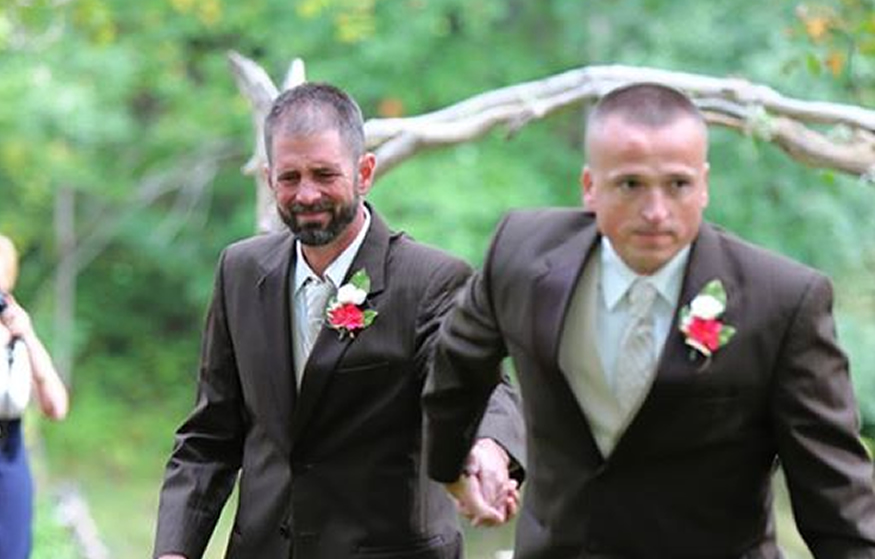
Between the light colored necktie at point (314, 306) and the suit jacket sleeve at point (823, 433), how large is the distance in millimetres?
1343

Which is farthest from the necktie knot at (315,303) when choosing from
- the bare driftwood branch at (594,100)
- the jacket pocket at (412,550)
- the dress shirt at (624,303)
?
the bare driftwood branch at (594,100)

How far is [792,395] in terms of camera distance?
3.00 meters

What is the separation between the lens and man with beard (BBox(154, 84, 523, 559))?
395cm

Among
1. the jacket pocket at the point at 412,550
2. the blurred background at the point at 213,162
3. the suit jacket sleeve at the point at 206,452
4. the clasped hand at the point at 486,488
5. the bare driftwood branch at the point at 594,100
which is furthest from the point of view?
the blurred background at the point at 213,162

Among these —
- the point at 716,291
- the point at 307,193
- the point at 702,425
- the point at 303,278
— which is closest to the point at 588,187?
the point at 716,291

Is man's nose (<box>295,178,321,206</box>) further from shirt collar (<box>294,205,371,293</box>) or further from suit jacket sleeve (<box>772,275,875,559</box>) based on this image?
suit jacket sleeve (<box>772,275,875,559</box>)

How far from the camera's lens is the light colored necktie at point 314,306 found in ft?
13.4

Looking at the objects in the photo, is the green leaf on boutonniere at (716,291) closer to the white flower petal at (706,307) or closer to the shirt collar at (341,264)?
the white flower petal at (706,307)

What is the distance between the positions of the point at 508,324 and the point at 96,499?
48.5ft

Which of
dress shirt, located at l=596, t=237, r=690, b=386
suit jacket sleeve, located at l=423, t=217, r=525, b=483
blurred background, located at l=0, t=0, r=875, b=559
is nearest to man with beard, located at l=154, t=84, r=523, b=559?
suit jacket sleeve, located at l=423, t=217, r=525, b=483

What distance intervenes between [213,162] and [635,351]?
15.0 m

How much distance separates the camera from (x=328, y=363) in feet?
13.1

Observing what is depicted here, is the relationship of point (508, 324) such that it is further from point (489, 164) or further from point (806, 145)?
point (489, 164)

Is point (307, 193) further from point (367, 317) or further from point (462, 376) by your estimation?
point (462, 376)
